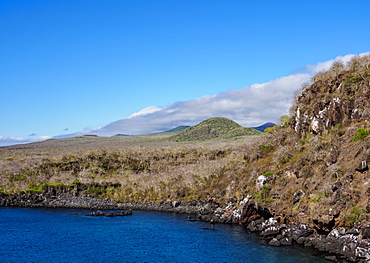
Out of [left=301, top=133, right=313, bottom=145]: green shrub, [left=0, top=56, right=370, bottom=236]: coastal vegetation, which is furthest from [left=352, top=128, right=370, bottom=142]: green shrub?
[left=301, top=133, right=313, bottom=145]: green shrub

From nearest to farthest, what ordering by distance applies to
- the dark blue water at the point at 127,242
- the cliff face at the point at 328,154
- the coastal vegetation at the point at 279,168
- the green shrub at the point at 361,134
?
the dark blue water at the point at 127,242 → the cliff face at the point at 328,154 → the coastal vegetation at the point at 279,168 → the green shrub at the point at 361,134

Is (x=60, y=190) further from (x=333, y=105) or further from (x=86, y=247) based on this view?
(x=333, y=105)

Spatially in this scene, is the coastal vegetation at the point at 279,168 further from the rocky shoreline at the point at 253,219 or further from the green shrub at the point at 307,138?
the rocky shoreline at the point at 253,219

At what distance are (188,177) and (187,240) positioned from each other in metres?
45.1

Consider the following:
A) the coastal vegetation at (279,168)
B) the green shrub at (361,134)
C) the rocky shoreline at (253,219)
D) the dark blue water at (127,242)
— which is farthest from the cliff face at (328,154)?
the dark blue water at (127,242)

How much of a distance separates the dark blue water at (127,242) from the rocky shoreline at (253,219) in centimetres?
259

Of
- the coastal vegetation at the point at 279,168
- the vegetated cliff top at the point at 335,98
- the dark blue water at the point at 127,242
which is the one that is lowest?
the dark blue water at the point at 127,242

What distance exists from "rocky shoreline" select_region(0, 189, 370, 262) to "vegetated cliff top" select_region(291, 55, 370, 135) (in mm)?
21937

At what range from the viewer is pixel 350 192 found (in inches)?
1833

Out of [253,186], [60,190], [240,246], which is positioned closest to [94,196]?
[60,190]

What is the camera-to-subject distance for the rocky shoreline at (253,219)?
39.4 meters

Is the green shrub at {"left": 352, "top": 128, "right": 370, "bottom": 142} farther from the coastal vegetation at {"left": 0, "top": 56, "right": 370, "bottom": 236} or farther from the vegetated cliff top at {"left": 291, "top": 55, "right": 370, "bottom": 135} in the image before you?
the vegetated cliff top at {"left": 291, "top": 55, "right": 370, "bottom": 135}

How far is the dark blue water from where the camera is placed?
41469 mm

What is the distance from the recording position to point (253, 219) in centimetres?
6075
